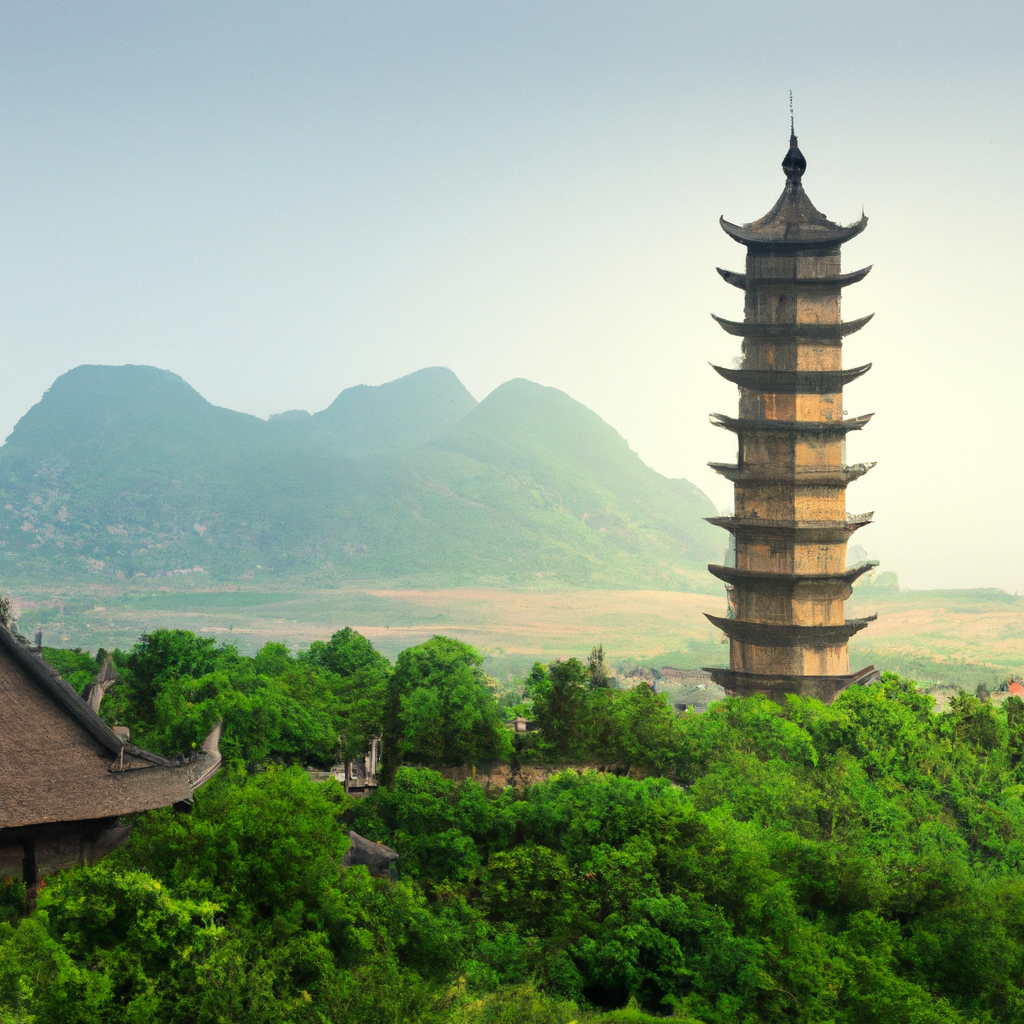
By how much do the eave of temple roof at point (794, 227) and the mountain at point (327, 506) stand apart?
11200 centimetres

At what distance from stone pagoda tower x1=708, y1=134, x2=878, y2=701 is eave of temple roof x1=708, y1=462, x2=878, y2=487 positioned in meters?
0.03

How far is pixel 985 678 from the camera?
79938 millimetres

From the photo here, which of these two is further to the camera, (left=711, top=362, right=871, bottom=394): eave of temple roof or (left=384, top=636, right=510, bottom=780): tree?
(left=711, top=362, right=871, bottom=394): eave of temple roof

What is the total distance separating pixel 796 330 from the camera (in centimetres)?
3397

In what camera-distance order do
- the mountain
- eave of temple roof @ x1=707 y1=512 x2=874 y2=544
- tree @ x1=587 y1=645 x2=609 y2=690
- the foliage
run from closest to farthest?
the foliage < tree @ x1=587 y1=645 x2=609 y2=690 < eave of temple roof @ x1=707 y1=512 x2=874 y2=544 < the mountain

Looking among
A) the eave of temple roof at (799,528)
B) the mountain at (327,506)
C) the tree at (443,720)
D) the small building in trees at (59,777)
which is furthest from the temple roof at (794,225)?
the mountain at (327,506)

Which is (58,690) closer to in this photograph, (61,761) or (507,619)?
(61,761)

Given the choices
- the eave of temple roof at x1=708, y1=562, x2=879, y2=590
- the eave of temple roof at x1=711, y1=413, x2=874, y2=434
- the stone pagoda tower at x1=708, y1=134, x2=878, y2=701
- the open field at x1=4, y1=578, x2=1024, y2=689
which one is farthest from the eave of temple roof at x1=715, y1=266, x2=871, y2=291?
the open field at x1=4, y1=578, x2=1024, y2=689

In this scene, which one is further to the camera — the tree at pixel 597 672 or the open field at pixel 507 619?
the open field at pixel 507 619

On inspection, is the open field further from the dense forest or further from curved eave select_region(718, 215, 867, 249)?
the dense forest

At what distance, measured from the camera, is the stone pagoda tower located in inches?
1325

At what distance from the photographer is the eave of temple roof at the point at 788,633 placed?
110ft

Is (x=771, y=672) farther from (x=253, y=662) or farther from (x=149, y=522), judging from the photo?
(x=149, y=522)

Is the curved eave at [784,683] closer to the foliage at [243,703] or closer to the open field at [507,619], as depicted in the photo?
the foliage at [243,703]
